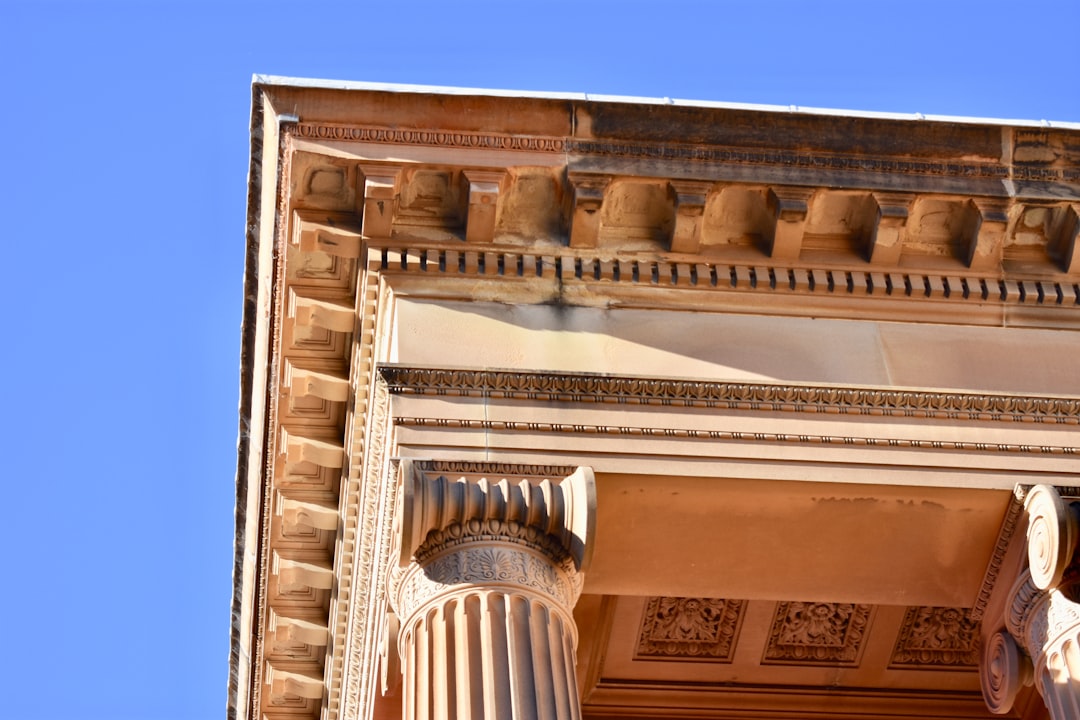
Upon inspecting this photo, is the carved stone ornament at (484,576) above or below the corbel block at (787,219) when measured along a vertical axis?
below

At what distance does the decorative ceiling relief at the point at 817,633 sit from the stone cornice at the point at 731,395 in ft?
14.4

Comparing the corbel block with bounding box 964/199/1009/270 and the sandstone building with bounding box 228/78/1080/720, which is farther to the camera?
the corbel block with bounding box 964/199/1009/270

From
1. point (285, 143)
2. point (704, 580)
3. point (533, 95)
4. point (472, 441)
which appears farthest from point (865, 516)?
point (285, 143)

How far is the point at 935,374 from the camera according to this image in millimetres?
17359

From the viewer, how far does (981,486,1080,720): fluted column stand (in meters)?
15.6

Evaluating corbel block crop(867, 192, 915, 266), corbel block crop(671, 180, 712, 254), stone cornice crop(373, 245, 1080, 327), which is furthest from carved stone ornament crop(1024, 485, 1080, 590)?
corbel block crop(671, 180, 712, 254)

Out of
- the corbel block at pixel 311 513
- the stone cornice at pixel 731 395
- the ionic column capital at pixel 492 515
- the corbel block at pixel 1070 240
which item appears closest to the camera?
the ionic column capital at pixel 492 515

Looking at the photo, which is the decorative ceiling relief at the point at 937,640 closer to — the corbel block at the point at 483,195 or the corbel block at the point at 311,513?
the corbel block at the point at 311,513

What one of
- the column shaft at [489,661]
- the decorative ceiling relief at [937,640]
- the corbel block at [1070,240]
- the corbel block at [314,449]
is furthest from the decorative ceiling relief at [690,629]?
the column shaft at [489,661]

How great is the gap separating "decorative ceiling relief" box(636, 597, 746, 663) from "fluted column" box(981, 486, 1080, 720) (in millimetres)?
4311

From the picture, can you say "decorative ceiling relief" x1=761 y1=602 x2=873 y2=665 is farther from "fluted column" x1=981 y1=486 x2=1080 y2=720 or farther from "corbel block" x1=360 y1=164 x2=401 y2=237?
"corbel block" x1=360 y1=164 x2=401 y2=237

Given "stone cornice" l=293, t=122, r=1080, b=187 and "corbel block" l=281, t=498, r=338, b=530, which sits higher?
"stone cornice" l=293, t=122, r=1080, b=187

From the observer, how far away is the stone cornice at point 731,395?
645 inches

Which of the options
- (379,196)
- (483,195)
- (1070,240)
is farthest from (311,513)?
(1070,240)
